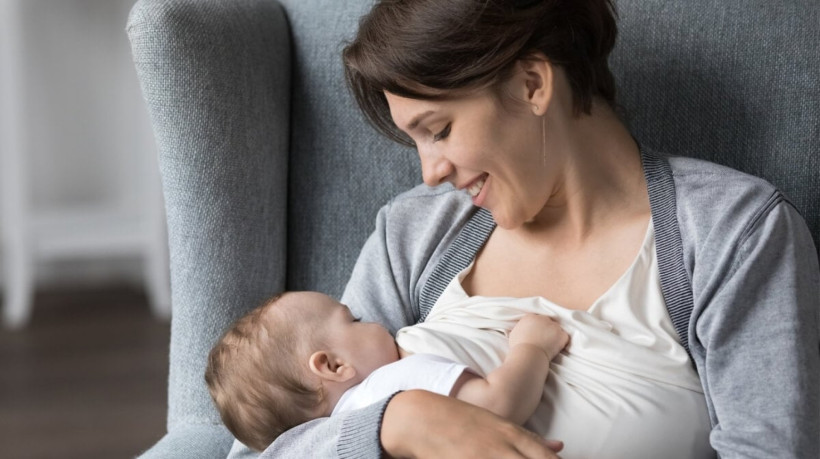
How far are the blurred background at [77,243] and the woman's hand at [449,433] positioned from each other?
5.78 ft

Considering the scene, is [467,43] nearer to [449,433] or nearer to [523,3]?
[523,3]

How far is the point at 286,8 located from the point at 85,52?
2.72 meters

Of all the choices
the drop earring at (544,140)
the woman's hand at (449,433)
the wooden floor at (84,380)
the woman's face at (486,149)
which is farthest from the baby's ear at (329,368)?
the wooden floor at (84,380)

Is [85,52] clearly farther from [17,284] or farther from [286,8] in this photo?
[286,8]

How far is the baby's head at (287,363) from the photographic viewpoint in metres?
1.33

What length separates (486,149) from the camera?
1.32 metres

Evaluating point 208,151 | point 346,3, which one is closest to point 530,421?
point 208,151

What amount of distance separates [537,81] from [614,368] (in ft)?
1.26

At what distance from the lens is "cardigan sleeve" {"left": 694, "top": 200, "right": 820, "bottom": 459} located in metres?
1.16

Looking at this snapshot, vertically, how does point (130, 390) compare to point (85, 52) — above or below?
below

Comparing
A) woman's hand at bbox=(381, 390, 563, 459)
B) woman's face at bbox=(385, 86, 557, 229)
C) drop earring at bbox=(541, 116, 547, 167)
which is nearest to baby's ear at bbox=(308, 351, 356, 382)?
woman's hand at bbox=(381, 390, 563, 459)

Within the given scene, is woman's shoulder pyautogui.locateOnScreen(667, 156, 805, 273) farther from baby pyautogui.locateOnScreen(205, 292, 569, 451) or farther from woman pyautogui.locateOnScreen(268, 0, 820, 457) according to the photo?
baby pyautogui.locateOnScreen(205, 292, 569, 451)

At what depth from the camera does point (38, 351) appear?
3.46m

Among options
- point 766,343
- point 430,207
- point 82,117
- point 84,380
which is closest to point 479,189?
point 430,207
